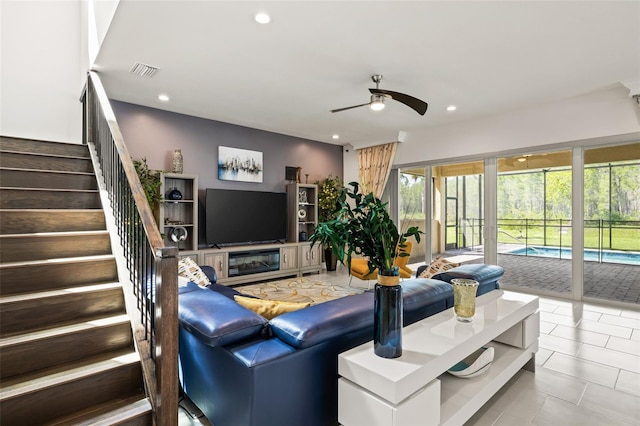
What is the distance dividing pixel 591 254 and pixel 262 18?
16.4ft

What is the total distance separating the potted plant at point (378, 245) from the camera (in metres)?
1.49

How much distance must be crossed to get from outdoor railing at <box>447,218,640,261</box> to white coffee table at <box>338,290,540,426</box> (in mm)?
3093

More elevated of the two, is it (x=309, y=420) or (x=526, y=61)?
(x=526, y=61)

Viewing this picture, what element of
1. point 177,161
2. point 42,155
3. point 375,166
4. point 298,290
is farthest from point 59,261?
point 375,166

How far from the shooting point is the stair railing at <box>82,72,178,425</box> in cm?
151

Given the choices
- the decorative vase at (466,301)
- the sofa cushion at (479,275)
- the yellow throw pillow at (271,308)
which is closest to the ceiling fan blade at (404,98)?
the sofa cushion at (479,275)

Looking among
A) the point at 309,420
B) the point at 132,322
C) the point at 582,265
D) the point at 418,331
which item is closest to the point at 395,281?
the point at 418,331

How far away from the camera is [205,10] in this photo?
2.49 meters

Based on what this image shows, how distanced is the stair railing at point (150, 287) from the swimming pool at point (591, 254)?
5211mm

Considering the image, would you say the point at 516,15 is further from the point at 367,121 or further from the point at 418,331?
the point at 367,121

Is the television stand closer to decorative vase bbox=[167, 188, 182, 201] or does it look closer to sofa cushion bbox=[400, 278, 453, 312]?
decorative vase bbox=[167, 188, 182, 201]

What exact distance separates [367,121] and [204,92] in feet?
8.57

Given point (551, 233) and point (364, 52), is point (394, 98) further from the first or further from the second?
point (551, 233)

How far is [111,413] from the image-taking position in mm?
1603
